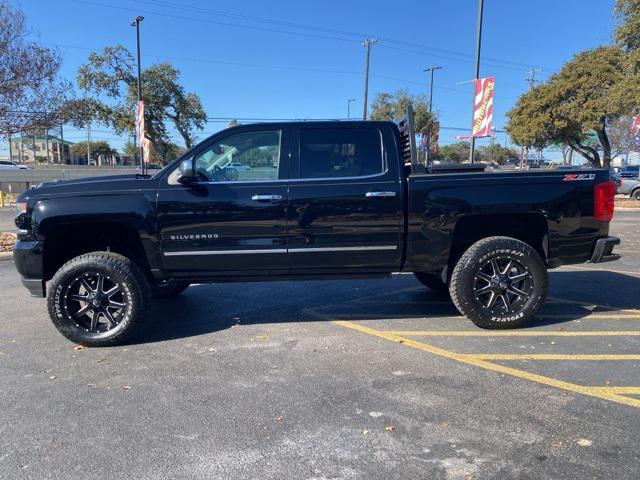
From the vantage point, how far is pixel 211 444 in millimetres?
3092

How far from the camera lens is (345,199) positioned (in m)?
4.89

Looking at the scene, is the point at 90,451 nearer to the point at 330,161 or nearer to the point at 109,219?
the point at 109,219

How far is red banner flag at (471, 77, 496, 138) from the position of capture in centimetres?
1344

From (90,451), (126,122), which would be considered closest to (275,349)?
(90,451)

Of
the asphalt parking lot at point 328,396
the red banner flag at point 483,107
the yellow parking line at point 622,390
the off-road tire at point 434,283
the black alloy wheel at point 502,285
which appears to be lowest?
the asphalt parking lot at point 328,396

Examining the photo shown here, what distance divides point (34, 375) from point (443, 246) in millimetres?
3817

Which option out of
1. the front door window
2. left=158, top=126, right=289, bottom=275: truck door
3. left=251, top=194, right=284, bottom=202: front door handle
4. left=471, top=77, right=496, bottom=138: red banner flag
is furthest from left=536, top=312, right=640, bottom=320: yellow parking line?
left=471, top=77, right=496, bottom=138: red banner flag

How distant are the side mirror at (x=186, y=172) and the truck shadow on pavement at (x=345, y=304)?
1.57 meters

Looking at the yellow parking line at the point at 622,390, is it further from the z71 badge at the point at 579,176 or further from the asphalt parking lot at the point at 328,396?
the z71 badge at the point at 579,176

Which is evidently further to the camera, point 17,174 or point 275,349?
point 17,174

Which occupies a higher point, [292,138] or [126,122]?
[126,122]

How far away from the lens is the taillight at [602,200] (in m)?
5.09

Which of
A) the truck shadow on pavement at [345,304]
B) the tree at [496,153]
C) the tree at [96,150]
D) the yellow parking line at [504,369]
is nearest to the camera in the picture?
the yellow parking line at [504,369]

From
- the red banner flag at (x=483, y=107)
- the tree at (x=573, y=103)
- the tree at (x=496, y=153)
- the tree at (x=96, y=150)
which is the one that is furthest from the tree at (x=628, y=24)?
the tree at (x=96, y=150)
